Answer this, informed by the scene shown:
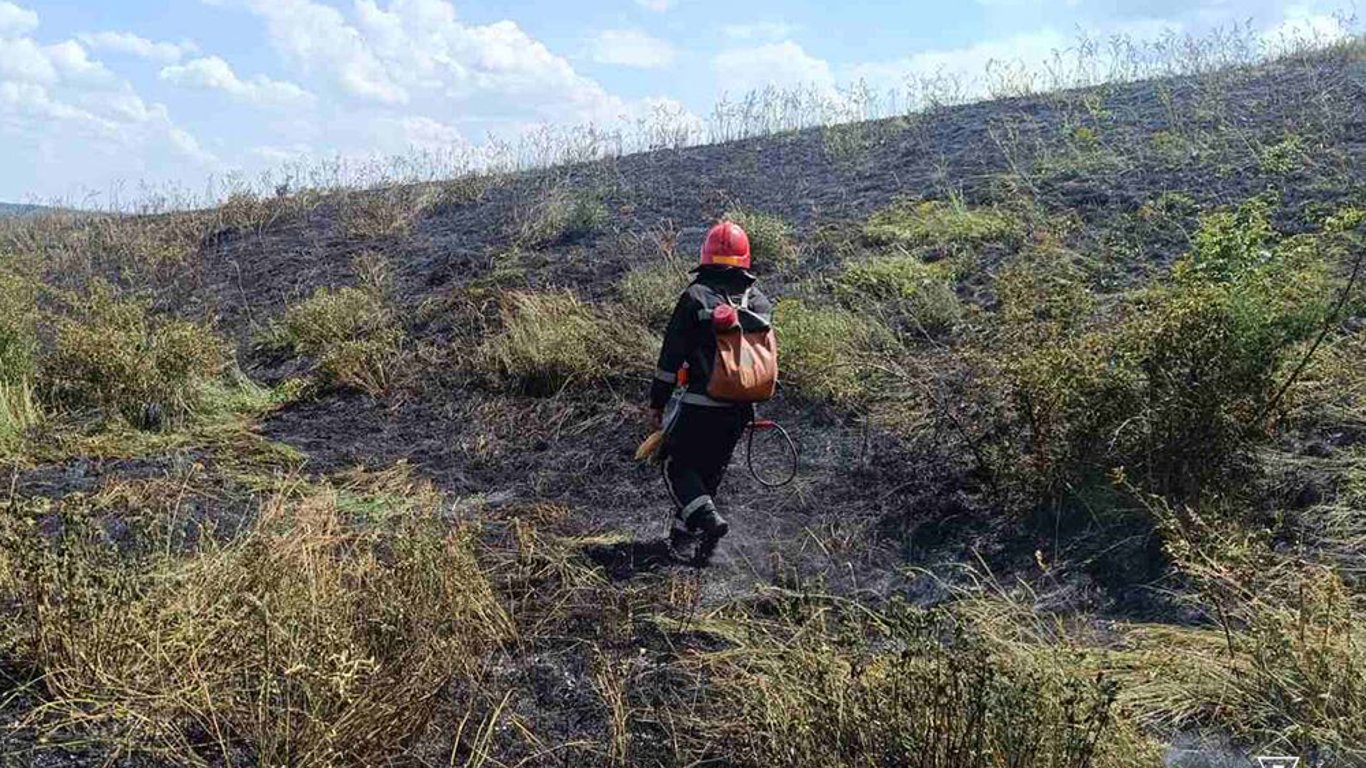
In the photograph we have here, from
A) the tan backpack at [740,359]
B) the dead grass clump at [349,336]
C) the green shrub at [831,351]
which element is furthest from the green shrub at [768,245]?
the tan backpack at [740,359]

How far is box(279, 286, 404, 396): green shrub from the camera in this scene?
7840 mm

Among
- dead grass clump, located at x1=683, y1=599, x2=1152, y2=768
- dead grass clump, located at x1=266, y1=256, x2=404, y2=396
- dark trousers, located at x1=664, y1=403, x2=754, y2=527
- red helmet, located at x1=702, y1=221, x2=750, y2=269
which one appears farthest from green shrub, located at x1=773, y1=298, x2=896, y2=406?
dead grass clump, located at x1=683, y1=599, x2=1152, y2=768

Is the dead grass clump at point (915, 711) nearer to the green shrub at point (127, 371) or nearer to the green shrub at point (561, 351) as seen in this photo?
the green shrub at point (561, 351)

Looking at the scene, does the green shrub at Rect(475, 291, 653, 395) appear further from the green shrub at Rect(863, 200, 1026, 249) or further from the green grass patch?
the green grass patch

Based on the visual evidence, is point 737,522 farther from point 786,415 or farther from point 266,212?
point 266,212

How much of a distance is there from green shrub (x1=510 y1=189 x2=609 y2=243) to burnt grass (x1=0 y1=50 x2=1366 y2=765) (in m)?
0.22

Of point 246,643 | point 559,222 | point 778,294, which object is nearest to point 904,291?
point 778,294

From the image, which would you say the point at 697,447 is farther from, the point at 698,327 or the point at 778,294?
the point at 778,294

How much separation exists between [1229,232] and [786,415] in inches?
103

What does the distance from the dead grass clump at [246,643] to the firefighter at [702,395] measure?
4.25 ft

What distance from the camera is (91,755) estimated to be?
2.82 metres

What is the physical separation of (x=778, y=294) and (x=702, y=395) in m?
3.39

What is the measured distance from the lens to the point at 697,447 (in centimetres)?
479

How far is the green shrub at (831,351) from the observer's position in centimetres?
634
